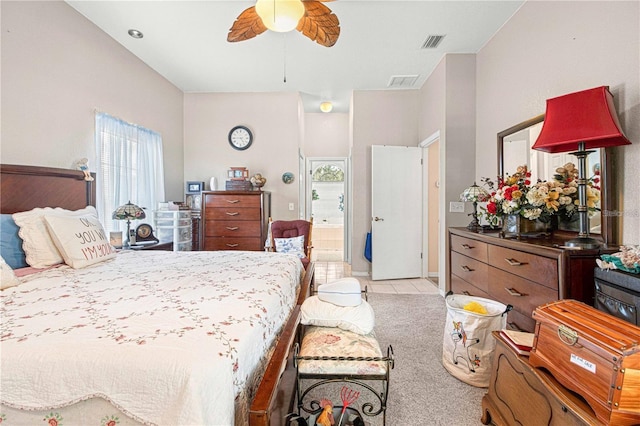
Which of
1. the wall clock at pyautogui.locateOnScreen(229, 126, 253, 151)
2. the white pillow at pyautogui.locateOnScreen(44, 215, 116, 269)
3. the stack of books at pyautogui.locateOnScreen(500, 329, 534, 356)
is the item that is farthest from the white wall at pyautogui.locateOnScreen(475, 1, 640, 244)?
the white pillow at pyautogui.locateOnScreen(44, 215, 116, 269)

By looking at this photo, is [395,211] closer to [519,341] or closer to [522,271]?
[522,271]

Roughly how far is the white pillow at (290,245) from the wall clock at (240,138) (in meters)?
1.81

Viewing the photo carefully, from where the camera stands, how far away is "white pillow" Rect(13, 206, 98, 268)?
189 cm

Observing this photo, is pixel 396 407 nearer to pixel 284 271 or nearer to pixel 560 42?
pixel 284 271

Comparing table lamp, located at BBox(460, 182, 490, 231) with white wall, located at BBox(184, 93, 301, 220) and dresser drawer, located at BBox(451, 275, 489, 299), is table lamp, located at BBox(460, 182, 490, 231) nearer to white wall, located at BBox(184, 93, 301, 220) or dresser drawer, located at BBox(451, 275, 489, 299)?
dresser drawer, located at BBox(451, 275, 489, 299)

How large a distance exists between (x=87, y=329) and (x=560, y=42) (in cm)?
339

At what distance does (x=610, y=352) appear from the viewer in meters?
0.91

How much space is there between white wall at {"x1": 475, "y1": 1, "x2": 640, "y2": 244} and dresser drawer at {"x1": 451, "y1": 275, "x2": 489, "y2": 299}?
0.93 metres

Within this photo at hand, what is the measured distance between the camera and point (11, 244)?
189cm

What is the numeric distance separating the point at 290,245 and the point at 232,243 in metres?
0.94

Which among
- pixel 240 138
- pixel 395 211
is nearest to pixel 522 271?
pixel 395 211

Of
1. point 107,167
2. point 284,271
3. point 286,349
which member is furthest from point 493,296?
point 107,167

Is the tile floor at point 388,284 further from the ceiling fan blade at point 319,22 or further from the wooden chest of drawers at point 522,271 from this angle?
the ceiling fan blade at point 319,22

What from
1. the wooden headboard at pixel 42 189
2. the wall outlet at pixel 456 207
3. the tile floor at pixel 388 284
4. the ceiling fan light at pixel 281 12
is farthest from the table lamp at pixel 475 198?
the wooden headboard at pixel 42 189
